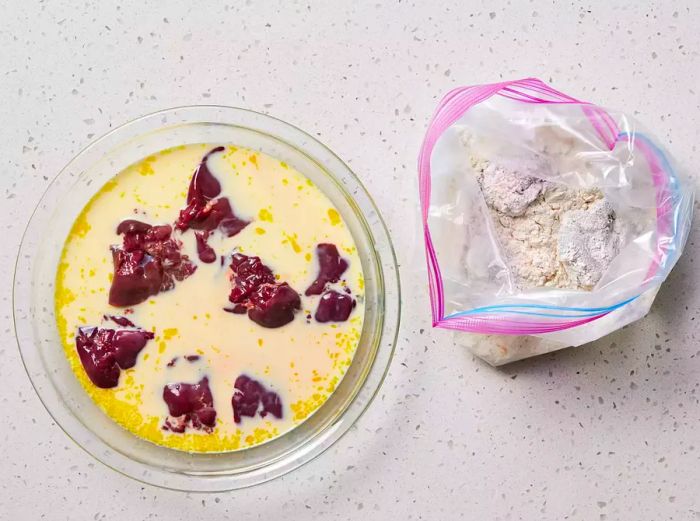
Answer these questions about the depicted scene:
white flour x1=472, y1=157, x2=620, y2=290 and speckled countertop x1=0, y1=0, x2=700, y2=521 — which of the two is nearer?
white flour x1=472, y1=157, x2=620, y2=290

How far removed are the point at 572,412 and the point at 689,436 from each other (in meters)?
0.19

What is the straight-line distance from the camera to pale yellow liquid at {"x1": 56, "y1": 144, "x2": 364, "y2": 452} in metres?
1.15

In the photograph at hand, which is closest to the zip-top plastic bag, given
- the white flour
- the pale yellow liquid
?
the white flour

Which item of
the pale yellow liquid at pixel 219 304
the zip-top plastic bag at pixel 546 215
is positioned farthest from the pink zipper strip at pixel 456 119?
the pale yellow liquid at pixel 219 304

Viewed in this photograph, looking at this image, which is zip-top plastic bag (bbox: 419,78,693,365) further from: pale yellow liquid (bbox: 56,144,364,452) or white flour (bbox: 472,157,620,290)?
pale yellow liquid (bbox: 56,144,364,452)

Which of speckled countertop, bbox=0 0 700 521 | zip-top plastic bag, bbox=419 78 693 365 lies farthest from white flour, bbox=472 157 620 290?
speckled countertop, bbox=0 0 700 521

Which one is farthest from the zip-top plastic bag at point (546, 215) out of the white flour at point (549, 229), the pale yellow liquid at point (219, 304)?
the pale yellow liquid at point (219, 304)

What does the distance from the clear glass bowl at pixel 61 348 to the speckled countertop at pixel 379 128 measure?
5 cm

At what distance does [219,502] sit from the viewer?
48.3 inches

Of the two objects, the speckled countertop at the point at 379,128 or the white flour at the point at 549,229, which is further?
the speckled countertop at the point at 379,128

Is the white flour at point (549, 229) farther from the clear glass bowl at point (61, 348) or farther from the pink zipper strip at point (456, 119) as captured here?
the clear glass bowl at point (61, 348)

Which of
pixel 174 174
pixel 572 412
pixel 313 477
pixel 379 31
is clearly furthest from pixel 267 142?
pixel 572 412

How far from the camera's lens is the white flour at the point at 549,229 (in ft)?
3.58

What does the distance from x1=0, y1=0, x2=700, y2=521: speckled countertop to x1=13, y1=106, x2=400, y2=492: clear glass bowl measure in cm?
5
